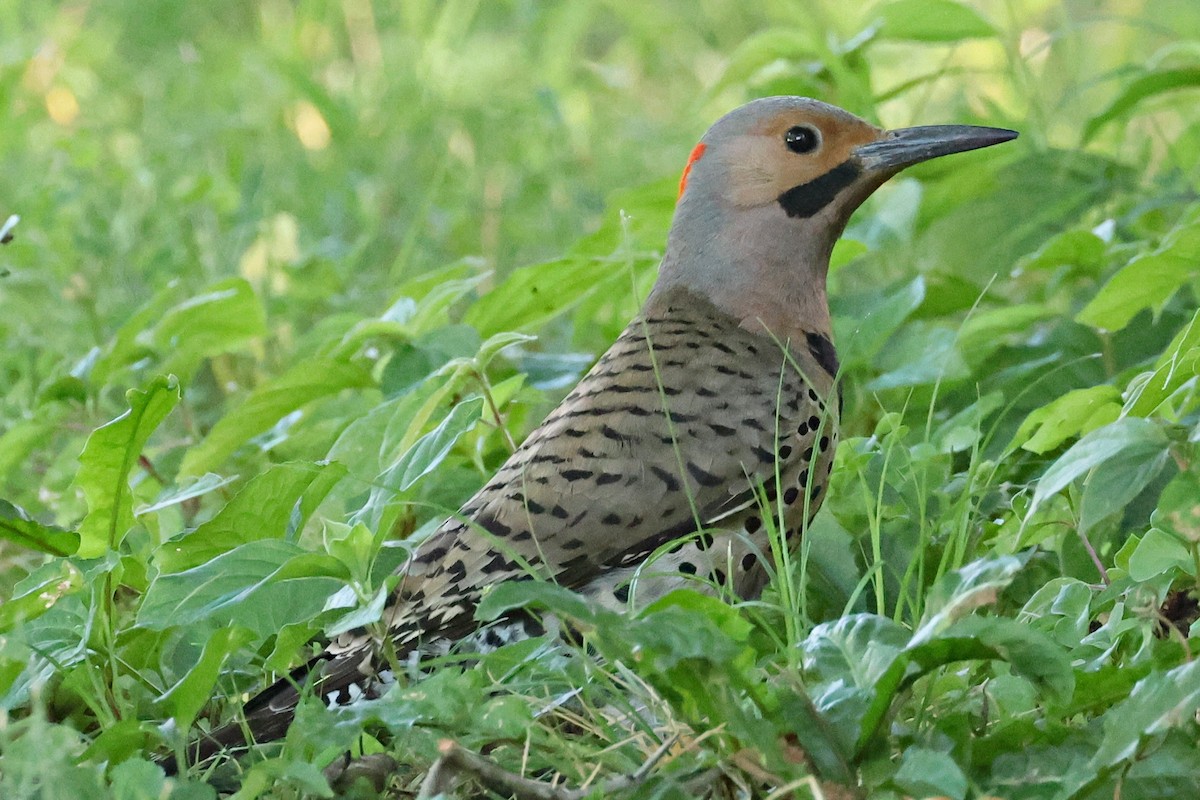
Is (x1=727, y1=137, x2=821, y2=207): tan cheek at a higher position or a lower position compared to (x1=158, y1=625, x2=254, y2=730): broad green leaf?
higher

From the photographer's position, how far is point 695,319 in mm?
3184

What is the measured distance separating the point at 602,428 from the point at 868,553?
1.75 feet

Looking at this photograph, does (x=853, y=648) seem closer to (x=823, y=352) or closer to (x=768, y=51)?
(x=823, y=352)

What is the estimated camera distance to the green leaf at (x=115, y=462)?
242cm

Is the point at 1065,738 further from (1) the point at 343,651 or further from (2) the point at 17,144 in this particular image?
(2) the point at 17,144

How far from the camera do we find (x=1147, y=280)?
284 centimetres

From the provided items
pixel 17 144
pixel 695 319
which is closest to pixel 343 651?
pixel 695 319

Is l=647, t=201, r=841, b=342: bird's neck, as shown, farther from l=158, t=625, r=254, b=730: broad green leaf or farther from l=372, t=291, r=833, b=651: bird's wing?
l=158, t=625, r=254, b=730: broad green leaf

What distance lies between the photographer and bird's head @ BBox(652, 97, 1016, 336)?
3.27 metres

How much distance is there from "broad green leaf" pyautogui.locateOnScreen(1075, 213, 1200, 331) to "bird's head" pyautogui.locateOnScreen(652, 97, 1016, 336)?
53 cm

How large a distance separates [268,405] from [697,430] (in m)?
1.00

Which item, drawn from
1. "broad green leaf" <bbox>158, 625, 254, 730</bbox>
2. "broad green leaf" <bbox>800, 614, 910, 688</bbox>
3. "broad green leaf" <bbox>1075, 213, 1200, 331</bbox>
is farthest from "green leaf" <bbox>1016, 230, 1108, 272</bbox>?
"broad green leaf" <bbox>158, 625, 254, 730</bbox>

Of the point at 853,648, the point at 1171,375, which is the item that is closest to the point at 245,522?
the point at 853,648

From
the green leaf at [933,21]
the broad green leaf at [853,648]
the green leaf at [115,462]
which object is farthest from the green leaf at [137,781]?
the green leaf at [933,21]
